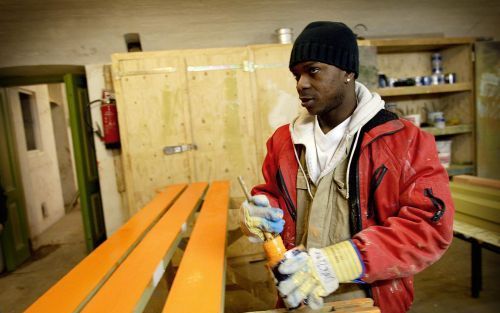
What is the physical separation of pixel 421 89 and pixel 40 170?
628cm

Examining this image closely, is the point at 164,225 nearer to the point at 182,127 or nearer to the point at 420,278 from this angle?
the point at 182,127

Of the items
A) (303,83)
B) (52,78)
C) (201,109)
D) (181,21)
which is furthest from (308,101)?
(52,78)

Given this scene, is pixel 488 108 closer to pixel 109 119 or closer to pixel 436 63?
pixel 436 63

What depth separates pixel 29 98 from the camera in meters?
5.52

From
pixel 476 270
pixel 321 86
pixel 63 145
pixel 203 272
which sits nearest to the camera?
pixel 321 86

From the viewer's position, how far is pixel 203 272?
51.5 inches

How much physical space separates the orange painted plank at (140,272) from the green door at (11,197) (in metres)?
3.05

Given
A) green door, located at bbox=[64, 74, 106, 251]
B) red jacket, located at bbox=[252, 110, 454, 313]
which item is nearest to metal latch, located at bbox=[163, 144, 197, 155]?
green door, located at bbox=[64, 74, 106, 251]

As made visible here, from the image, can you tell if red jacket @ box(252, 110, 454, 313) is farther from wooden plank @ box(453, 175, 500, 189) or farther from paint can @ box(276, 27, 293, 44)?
paint can @ box(276, 27, 293, 44)

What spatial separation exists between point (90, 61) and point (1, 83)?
4.40 ft

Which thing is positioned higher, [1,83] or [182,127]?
[1,83]

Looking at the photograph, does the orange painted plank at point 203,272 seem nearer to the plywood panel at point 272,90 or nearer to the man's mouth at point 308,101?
the man's mouth at point 308,101

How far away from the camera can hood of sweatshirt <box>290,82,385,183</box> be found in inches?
45.4

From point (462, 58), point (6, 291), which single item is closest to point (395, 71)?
point (462, 58)
